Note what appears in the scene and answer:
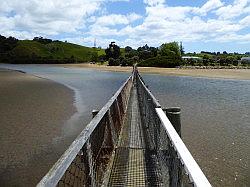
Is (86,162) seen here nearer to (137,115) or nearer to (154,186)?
(154,186)

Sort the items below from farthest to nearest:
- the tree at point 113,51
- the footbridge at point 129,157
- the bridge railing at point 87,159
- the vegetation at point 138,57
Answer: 1. the tree at point 113,51
2. the vegetation at point 138,57
3. the footbridge at point 129,157
4. the bridge railing at point 87,159

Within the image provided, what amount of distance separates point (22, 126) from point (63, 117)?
9.29 feet

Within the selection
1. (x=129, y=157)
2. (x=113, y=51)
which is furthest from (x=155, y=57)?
(x=129, y=157)

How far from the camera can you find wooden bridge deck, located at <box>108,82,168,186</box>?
573 centimetres

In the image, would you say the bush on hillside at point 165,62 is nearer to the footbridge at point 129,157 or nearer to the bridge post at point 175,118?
the footbridge at point 129,157

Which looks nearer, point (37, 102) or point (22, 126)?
point (22, 126)

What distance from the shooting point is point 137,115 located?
12680 millimetres

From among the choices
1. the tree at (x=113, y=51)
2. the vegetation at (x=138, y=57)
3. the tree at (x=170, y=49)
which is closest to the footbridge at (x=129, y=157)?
the vegetation at (x=138, y=57)

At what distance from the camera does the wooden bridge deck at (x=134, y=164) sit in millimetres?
5727

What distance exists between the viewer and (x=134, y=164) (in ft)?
22.1

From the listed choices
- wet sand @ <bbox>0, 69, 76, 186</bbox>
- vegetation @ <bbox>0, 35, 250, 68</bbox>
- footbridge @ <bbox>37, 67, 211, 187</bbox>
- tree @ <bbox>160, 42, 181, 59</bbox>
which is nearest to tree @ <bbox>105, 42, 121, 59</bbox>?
vegetation @ <bbox>0, 35, 250, 68</bbox>

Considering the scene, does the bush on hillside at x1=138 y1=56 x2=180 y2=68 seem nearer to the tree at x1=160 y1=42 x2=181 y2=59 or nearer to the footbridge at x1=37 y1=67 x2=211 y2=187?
the tree at x1=160 y1=42 x2=181 y2=59

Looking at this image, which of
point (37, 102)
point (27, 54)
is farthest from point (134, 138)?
point (27, 54)

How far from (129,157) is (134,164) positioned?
1.42ft
